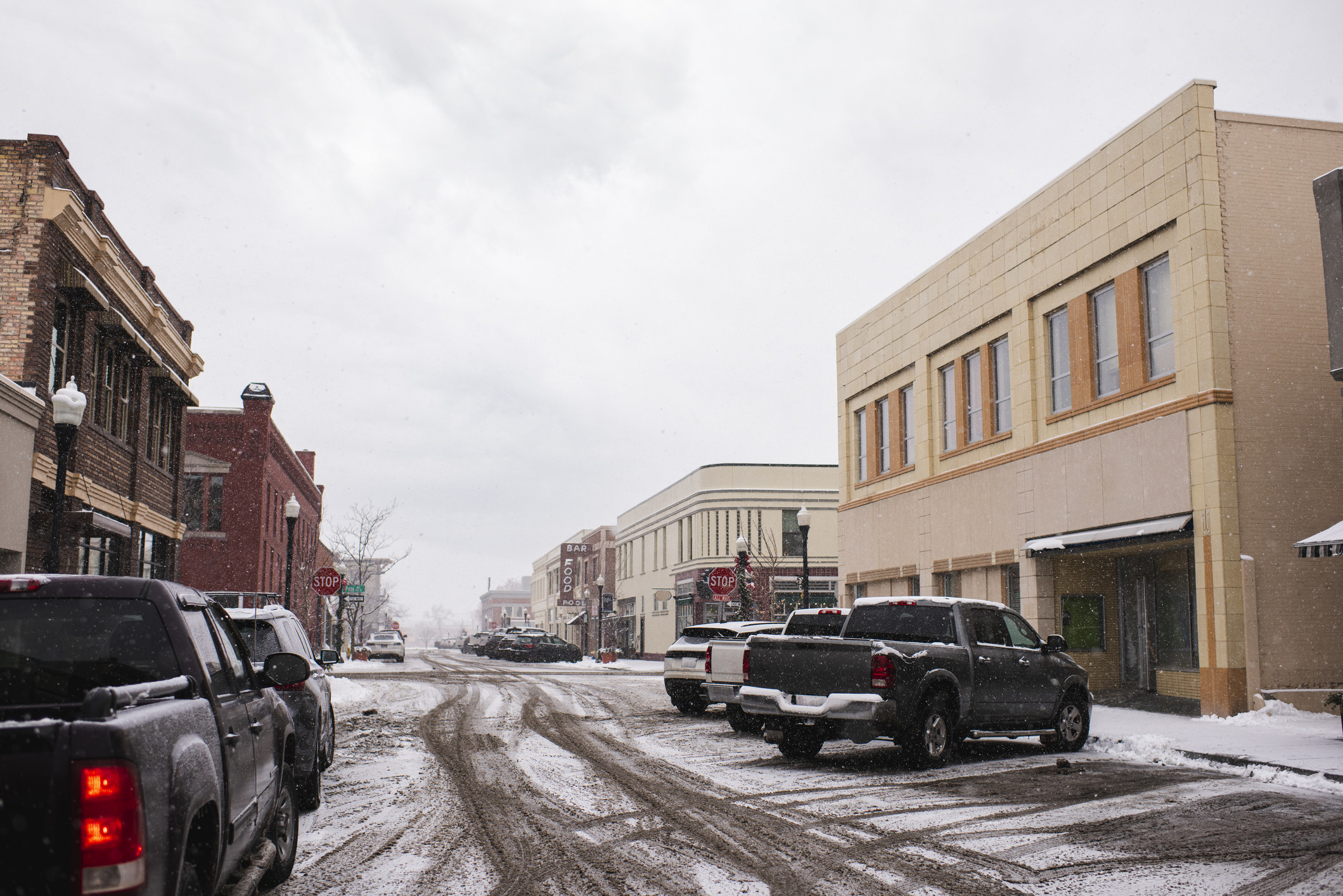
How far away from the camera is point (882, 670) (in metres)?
11.7

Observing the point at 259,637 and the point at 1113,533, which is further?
the point at 1113,533

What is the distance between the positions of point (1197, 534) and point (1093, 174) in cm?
730

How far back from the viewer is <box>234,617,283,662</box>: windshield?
942cm

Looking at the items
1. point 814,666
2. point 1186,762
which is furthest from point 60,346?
point 1186,762

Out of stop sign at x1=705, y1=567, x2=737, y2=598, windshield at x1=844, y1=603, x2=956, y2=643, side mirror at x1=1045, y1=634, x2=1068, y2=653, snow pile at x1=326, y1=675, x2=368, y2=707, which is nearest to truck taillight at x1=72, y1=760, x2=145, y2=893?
windshield at x1=844, y1=603, x2=956, y2=643

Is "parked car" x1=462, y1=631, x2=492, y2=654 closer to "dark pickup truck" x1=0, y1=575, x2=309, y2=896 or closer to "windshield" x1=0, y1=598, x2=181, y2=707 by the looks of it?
"dark pickup truck" x1=0, y1=575, x2=309, y2=896

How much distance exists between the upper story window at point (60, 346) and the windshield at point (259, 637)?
11.8 meters

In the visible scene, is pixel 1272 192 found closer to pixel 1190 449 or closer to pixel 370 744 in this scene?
pixel 1190 449

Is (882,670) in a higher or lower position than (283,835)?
higher

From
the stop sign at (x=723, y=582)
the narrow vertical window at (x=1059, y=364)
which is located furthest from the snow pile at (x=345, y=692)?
the narrow vertical window at (x=1059, y=364)

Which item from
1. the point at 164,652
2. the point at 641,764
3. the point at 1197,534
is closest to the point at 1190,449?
the point at 1197,534

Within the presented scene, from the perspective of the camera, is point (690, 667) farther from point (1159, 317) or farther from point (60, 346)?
point (60, 346)

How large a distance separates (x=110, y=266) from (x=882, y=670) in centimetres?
1677

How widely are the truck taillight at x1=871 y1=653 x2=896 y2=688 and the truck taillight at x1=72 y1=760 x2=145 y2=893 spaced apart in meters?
9.10
